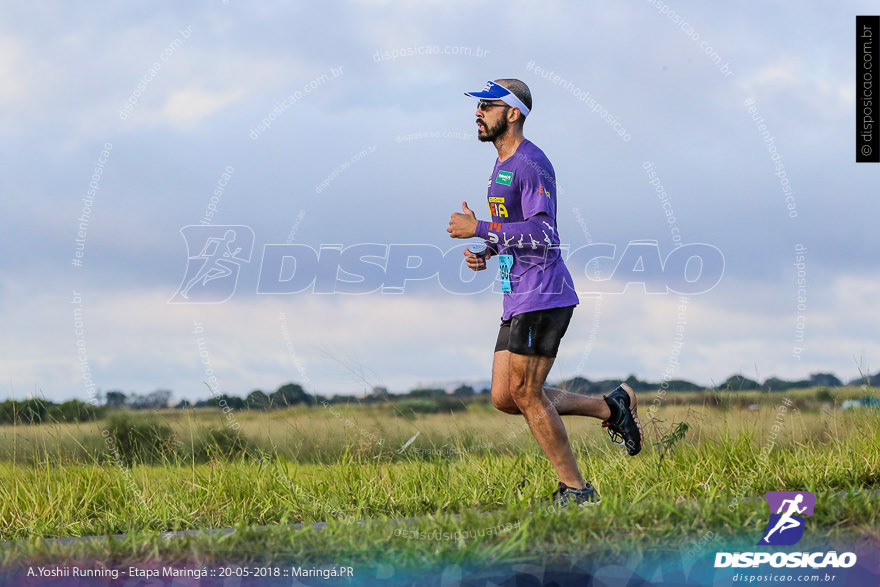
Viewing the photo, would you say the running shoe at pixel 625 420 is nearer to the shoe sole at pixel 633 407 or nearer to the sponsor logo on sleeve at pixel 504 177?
the shoe sole at pixel 633 407

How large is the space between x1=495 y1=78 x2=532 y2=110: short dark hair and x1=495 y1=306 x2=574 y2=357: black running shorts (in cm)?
152

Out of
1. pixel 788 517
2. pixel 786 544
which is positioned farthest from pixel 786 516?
pixel 786 544

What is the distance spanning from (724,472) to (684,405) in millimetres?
1514

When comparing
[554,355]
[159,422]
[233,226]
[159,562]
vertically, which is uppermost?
[233,226]

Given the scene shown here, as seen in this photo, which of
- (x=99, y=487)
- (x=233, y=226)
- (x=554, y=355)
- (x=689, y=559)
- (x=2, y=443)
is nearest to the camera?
(x=689, y=559)

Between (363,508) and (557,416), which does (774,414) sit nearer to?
(557,416)

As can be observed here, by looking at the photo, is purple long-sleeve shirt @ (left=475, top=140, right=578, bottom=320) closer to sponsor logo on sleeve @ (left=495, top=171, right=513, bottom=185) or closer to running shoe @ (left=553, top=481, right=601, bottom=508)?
sponsor logo on sleeve @ (left=495, top=171, right=513, bottom=185)

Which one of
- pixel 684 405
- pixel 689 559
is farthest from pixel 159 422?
pixel 689 559

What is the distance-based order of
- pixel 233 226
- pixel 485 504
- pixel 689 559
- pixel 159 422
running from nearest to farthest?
pixel 689 559, pixel 485 504, pixel 233 226, pixel 159 422

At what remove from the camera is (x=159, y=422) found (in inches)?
340

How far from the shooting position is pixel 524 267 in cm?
545

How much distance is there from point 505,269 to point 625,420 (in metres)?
1.74

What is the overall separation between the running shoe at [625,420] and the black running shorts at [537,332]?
3.73 feet

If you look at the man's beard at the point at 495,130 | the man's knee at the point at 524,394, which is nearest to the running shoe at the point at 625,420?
the man's knee at the point at 524,394
